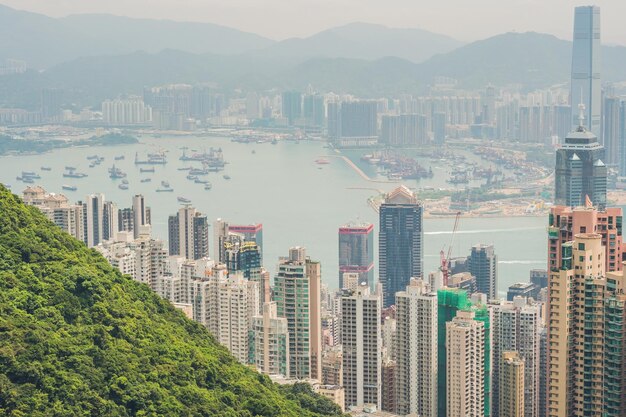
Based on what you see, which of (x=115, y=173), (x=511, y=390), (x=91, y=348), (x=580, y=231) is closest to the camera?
(x=91, y=348)

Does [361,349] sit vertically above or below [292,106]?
below

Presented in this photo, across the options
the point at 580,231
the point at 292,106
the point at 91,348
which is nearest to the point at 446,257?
the point at 580,231

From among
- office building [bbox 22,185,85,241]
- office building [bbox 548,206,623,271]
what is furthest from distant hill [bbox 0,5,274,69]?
office building [bbox 548,206,623,271]

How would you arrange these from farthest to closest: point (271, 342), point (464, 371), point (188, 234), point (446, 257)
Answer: point (446, 257) < point (188, 234) < point (271, 342) < point (464, 371)

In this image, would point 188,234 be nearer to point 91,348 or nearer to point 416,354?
point 416,354

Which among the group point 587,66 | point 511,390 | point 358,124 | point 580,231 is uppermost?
point 587,66

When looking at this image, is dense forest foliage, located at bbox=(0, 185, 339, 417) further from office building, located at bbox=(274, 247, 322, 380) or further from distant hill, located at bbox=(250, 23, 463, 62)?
distant hill, located at bbox=(250, 23, 463, 62)

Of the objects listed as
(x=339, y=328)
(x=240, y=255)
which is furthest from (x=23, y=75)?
(x=339, y=328)

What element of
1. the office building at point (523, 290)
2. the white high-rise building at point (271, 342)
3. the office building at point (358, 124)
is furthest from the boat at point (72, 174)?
the white high-rise building at point (271, 342)
